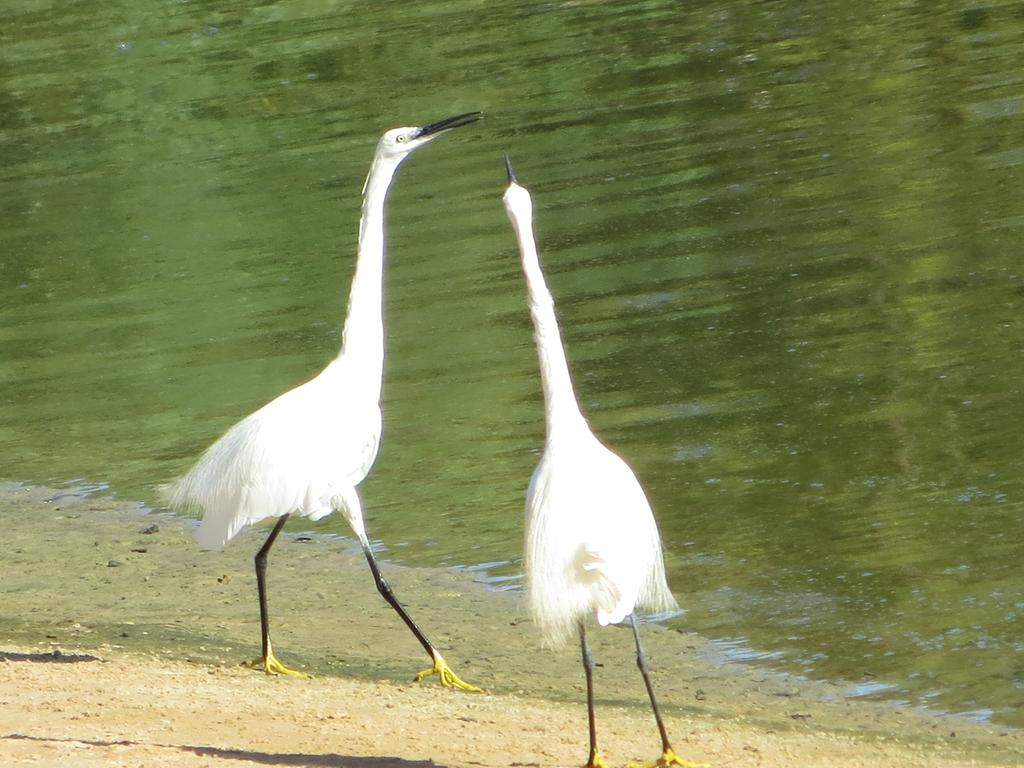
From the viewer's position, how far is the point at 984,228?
12297 mm

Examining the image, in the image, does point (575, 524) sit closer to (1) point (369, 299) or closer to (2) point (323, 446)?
(2) point (323, 446)

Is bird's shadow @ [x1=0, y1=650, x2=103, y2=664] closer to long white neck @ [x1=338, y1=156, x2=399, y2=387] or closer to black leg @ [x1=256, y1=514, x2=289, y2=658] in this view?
black leg @ [x1=256, y1=514, x2=289, y2=658]

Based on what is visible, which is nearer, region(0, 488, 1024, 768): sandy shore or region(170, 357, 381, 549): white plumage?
region(0, 488, 1024, 768): sandy shore

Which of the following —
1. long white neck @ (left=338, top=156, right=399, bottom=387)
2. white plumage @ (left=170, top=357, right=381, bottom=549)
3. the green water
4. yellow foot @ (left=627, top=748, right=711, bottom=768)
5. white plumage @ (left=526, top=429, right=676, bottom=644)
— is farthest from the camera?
the green water

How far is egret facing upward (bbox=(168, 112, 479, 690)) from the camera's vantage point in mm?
6953

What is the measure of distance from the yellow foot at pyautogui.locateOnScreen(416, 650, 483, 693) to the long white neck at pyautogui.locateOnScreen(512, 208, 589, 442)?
158 centimetres

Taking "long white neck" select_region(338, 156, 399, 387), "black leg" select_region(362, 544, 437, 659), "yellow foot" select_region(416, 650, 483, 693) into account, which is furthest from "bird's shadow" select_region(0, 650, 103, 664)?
"long white neck" select_region(338, 156, 399, 387)

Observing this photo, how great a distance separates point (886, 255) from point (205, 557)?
548 centimetres

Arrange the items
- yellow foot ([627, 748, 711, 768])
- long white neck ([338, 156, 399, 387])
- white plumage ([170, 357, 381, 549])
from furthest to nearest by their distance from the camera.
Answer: long white neck ([338, 156, 399, 387]) < white plumage ([170, 357, 381, 549]) < yellow foot ([627, 748, 711, 768])

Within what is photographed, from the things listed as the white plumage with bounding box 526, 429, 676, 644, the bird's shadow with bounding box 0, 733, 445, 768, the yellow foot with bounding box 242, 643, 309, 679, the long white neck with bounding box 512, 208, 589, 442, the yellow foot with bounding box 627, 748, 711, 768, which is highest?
the long white neck with bounding box 512, 208, 589, 442

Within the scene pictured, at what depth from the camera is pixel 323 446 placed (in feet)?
22.8

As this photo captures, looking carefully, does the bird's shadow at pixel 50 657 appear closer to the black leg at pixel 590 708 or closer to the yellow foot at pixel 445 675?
the yellow foot at pixel 445 675

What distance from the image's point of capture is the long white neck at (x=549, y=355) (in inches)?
227

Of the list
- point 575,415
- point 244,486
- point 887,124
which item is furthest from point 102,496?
point 887,124
